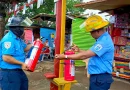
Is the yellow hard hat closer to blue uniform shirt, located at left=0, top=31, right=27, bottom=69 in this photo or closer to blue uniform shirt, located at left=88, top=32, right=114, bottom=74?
blue uniform shirt, located at left=88, top=32, right=114, bottom=74

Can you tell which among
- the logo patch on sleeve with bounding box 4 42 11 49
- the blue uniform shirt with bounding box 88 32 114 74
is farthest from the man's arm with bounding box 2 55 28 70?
the blue uniform shirt with bounding box 88 32 114 74

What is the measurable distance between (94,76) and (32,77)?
4.61 meters

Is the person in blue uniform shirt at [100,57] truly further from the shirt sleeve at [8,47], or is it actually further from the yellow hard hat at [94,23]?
the shirt sleeve at [8,47]

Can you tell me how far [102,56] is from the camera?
3205 millimetres

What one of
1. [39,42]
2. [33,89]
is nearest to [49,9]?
[33,89]

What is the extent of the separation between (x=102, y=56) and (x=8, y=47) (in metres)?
1.41

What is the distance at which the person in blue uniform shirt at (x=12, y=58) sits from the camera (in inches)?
138

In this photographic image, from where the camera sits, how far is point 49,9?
18.4 metres

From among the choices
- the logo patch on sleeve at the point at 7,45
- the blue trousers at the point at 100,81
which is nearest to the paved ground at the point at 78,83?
the logo patch on sleeve at the point at 7,45

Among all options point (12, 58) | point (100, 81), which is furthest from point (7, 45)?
point (100, 81)

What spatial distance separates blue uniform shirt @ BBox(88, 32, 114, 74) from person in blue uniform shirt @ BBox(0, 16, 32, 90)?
3.48ft

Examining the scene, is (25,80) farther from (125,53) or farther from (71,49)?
(125,53)

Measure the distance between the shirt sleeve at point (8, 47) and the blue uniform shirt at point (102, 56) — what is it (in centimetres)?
121

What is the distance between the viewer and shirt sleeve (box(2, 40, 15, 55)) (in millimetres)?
3492
